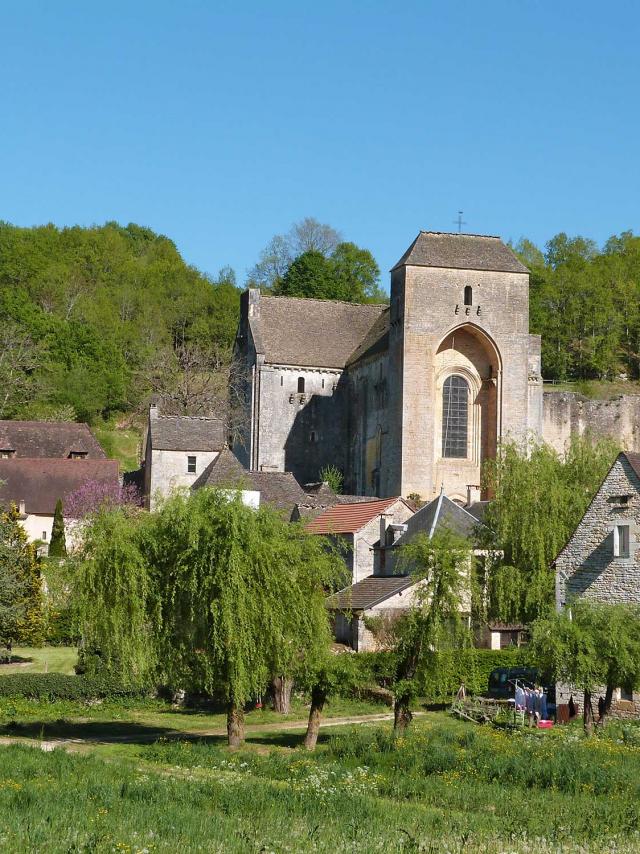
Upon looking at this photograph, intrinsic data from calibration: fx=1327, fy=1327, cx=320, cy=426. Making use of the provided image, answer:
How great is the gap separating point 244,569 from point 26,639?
1590cm

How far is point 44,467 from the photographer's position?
173 feet

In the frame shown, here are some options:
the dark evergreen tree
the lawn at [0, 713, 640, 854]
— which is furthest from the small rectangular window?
the dark evergreen tree

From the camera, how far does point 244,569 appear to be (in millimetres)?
24484

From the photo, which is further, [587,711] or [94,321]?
[94,321]

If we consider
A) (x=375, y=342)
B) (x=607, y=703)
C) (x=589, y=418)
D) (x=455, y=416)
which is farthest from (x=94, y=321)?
(x=607, y=703)

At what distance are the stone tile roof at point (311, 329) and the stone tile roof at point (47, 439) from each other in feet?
33.4

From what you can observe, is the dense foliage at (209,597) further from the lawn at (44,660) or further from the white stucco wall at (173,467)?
the white stucco wall at (173,467)

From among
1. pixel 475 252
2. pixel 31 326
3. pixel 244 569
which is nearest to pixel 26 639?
pixel 244 569

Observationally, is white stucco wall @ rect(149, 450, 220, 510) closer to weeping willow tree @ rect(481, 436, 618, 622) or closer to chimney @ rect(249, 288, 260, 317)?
chimney @ rect(249, 288, 260, 317)

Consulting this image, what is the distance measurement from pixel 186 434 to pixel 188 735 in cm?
2841

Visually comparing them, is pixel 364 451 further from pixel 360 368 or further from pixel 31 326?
pixel 31 326

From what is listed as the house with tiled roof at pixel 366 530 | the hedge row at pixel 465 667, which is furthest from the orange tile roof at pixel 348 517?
the hedge row at pixel 465 667

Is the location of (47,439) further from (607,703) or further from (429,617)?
(607,703)

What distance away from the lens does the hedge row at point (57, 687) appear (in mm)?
30547
